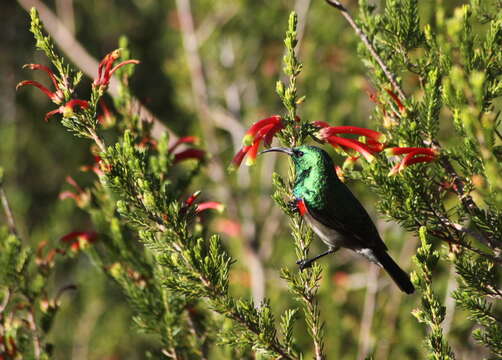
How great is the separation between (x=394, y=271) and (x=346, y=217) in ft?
1.08

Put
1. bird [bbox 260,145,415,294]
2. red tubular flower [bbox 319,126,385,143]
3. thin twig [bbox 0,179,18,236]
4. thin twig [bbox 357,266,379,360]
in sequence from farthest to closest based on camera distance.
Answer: thin twig [bbox 357,266,379,360] < thin twig [bbox 0,179,18,236] < bird [bbox 260,145,415,294] < red tubular flower [bbox 319,126,385,143]

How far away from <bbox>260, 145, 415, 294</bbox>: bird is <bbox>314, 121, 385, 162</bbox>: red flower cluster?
0.17m

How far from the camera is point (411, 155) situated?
1676 millimetres

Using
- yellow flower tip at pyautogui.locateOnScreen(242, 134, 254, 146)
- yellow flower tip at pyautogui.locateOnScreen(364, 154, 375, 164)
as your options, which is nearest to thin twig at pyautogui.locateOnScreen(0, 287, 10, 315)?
yellow flower tip at pyautogui.locateOnScreen(242, 134, 254, 146)

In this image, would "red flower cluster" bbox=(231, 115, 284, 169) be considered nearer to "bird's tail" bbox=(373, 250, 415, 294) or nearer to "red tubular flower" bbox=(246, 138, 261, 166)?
"red tubular flower" bbox=(246, 138, 261, 166)

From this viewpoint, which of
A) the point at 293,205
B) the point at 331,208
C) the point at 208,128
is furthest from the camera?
the point at 208,128

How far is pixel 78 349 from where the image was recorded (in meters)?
4.69

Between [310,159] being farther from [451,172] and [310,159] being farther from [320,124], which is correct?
[451,172]

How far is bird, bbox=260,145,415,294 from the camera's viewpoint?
2.15 metres

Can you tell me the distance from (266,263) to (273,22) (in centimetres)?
238

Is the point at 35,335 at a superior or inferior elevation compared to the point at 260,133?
inferior

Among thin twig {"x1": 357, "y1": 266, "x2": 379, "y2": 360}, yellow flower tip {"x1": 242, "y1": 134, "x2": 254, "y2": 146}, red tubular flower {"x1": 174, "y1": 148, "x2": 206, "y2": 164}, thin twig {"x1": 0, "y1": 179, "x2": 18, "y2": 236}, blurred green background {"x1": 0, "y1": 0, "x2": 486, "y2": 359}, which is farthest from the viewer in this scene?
blurred green background {"x1": 0, "y1": 0, "x2": 486, "y2": 359}

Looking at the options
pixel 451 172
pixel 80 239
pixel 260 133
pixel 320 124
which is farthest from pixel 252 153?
pixel 80 239

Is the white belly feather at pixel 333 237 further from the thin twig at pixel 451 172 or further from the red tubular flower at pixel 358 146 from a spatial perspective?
the thin twig at pixel 451 172
